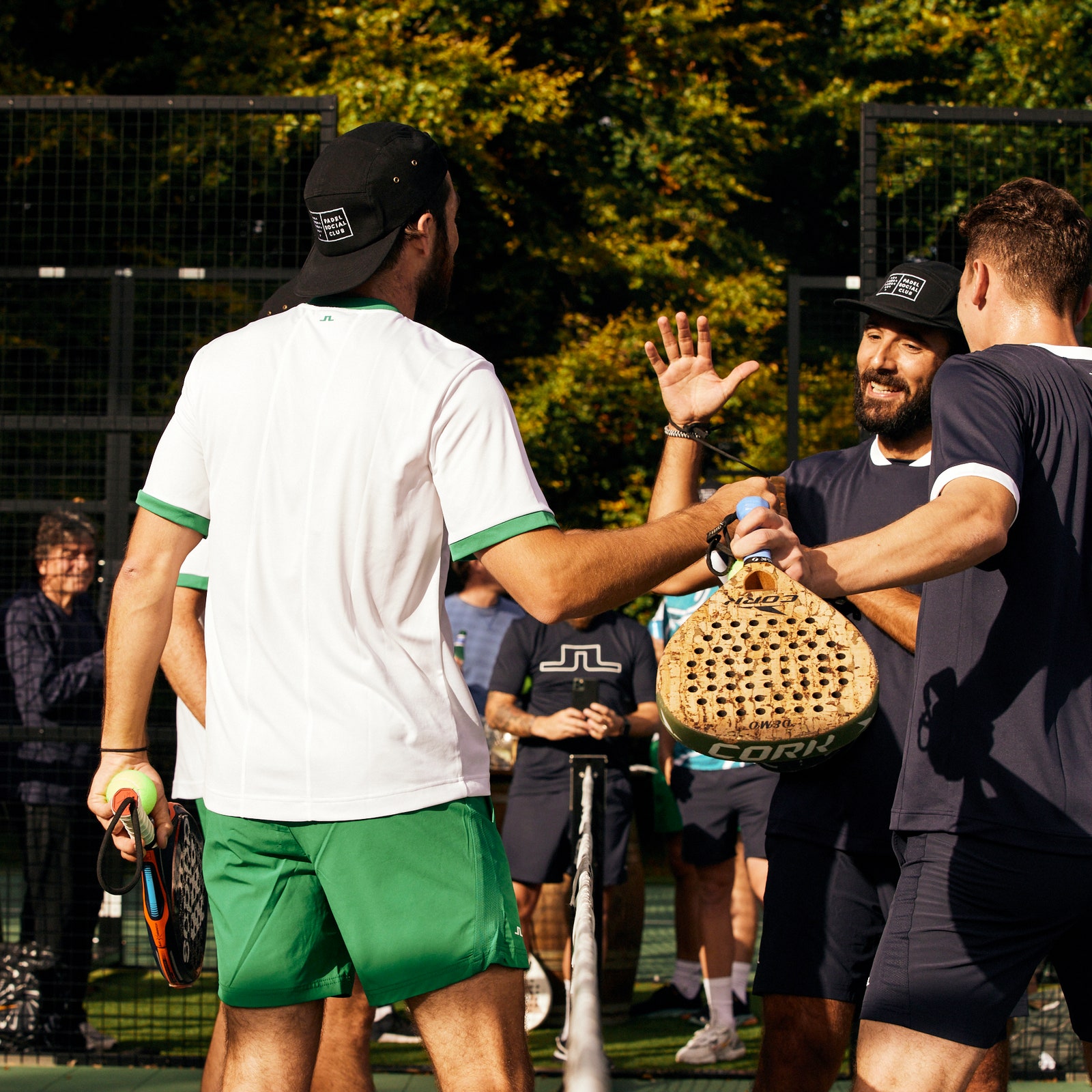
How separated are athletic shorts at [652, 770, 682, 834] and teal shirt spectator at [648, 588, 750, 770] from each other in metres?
0.40

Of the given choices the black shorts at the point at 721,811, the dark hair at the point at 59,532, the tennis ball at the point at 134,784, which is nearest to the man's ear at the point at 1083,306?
the tennis ball at the point at 134,784

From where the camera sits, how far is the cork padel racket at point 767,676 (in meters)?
2.01

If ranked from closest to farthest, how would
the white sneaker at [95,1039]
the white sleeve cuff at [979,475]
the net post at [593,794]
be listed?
the white sleeve cuff at [979,475]
the net post at [593,794]
the white sneaker at [95,1039]

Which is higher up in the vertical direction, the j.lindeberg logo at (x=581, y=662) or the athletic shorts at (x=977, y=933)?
the athletic shorts at (x=977, y=933)

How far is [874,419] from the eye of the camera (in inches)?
122

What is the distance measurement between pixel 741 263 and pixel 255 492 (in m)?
12.9

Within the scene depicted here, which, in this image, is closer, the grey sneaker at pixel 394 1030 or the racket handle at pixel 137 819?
the racket handle at pixel 137 819

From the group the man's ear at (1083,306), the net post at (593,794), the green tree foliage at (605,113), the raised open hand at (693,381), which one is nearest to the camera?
the man's ear at (1083,306)

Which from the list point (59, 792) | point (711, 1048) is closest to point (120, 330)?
point (59, 792)

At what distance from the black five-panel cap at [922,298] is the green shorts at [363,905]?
172 cm

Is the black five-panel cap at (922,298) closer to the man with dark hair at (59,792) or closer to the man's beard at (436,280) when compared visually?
the man's beard at (436,280)

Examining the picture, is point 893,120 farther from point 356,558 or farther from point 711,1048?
point 711,1048

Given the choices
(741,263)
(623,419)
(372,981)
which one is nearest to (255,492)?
(372,981)

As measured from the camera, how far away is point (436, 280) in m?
2.27
